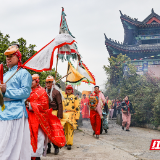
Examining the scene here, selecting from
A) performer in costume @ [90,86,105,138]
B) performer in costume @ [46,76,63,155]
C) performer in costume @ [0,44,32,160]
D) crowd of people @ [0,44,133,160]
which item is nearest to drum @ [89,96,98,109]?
performer in costume @ [90,86,105,138]

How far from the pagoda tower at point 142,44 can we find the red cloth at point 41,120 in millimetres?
20234

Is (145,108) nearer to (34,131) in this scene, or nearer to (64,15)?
(64,15)

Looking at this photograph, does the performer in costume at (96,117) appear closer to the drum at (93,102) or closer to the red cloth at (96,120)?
the red cloth at (96,120)

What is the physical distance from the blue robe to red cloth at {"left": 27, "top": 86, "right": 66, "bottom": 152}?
42.4 inches

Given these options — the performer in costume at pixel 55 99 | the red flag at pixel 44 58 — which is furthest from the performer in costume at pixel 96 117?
the red flag at pixel 44 58

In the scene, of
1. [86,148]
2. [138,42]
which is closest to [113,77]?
[138,42]

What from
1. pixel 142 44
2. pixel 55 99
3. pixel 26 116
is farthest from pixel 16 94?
pixel 142 44

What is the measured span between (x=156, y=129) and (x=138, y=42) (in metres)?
15.7

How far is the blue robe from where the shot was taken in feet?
9.43

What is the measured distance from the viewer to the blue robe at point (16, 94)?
2.87 meters

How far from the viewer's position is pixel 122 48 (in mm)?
24547

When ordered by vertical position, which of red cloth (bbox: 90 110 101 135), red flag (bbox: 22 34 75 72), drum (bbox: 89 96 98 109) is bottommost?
red cloth (bbox: 90 110 101 135)

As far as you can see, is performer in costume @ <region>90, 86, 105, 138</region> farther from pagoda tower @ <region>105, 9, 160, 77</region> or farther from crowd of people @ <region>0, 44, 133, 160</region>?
pagoda tower @ <region>105, 9, 160, 77</region>

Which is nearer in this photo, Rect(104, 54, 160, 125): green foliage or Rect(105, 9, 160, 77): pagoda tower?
Rect(104, 54, 160, 125): green foliage
